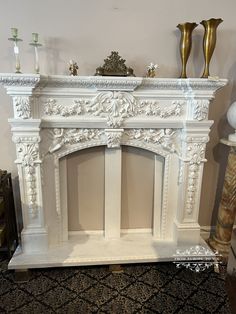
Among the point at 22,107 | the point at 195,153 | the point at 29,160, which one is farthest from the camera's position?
the point at 195,153

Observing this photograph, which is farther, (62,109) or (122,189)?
(122,189)

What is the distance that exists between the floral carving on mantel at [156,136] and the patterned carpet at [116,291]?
96 centimetres

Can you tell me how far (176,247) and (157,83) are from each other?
1303mm

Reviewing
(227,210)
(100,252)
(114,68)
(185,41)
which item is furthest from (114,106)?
(227,210)

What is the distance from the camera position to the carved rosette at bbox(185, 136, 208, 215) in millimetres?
1796

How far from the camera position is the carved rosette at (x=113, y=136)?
175cm

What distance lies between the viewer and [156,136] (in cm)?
183

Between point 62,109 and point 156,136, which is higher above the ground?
point 62,109

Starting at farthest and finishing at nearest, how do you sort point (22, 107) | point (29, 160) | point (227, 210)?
point (227, 210) < point (29, 160) < point (22, 107)

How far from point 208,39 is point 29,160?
1.53 meters

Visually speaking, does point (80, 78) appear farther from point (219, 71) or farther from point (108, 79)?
point (219, 71)

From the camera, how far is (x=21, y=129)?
5.34 feet

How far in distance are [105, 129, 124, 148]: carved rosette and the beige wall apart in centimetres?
49

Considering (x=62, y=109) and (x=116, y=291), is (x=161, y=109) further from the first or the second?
(x=116, y=291)
